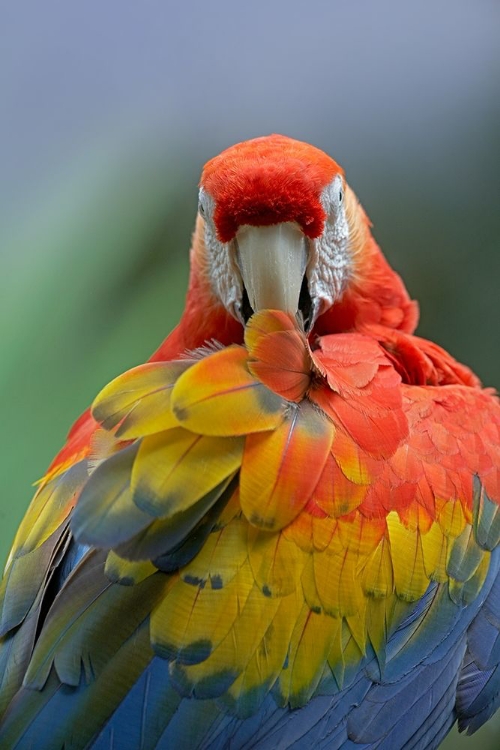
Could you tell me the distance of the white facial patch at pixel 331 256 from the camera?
804mm

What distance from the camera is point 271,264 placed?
73cm

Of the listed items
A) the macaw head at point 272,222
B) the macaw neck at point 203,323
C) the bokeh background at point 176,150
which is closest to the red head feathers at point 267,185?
the macaw head at point 272,222

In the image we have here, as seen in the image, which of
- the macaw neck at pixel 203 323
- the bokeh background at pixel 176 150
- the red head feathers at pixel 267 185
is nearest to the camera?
the red head feathers at pixel 267 185

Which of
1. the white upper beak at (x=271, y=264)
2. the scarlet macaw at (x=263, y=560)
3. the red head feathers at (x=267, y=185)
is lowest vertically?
the scarlet macaw at (x=263, y=560)

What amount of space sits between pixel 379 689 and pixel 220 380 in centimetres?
31

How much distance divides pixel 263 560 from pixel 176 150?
0.97 meters

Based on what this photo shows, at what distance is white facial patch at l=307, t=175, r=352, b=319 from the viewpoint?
2.64 ft

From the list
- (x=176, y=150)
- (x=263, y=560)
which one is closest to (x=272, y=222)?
(x=263, y=560)

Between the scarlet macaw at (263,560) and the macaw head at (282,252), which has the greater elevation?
the macaw head at (282,252)

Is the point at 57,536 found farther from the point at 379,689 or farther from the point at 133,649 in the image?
the point at 379,689

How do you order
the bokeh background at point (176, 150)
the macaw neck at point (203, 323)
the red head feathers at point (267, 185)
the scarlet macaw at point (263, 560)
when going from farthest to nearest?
1. the bokeh background at point (176, 150)
2. the macaw neck at point (203, 323)
3. the red head feathers at point (267, 185)
4. the scarlet macaw at point (263, 560)

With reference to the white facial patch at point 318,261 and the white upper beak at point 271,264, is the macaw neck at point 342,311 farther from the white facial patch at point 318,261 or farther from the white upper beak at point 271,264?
the white upper beak at point 271,264

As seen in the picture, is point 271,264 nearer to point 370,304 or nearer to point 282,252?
point 282,252

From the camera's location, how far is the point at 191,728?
0.57 meters
